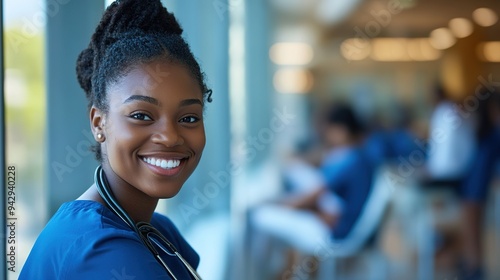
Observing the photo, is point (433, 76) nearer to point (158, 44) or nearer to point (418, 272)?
point (418, 272)

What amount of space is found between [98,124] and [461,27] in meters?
3.85

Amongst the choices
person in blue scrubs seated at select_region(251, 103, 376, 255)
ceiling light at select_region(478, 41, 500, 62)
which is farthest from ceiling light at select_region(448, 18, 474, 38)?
person in blue scrubs seated at select_region(251, 103, 376, 255)

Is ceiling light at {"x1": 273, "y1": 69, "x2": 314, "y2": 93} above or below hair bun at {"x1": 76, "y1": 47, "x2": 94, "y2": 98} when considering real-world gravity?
above

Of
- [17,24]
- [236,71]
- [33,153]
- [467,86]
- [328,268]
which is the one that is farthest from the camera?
[467,86]

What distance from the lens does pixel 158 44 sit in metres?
0.86

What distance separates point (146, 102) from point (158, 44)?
9 centimetres

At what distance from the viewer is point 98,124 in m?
0.87

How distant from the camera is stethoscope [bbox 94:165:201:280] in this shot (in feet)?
2.71

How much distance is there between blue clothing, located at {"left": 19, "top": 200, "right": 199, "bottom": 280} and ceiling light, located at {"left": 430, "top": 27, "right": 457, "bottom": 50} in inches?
146

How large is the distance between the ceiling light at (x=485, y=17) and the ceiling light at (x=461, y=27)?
0.21ft

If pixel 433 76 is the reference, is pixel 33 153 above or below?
below

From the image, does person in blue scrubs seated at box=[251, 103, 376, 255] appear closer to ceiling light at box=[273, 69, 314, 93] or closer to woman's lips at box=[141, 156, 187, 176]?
ceiling light at box=[273, 69, 314, 93]

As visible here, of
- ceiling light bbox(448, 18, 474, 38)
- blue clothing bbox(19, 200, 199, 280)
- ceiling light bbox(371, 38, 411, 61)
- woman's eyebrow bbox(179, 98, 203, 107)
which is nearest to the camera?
blue clothing bbox(19, 200, 199, 280)

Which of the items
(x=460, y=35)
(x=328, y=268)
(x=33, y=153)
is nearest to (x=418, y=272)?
(x=328, y=268)
